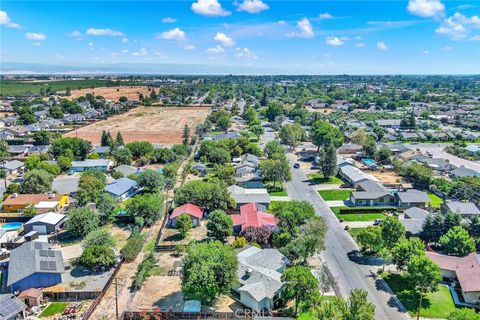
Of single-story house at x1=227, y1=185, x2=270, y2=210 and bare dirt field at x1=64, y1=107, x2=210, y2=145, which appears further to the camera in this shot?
bare dirt field at x1=64, y1=107, x2=210, y2=145

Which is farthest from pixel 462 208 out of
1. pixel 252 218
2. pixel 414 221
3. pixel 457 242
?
pixel 252 218

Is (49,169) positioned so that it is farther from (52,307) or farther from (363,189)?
(363,189)

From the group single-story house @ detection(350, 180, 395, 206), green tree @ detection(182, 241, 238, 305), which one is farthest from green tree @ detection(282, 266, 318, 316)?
single-story house @ detection(350, 180, 395, 206)

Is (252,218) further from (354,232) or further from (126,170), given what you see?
(126,170)

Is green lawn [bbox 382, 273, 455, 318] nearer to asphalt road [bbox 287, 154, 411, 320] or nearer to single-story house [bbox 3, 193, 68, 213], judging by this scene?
asphalt road [bbox 287, 154, 411, 320]

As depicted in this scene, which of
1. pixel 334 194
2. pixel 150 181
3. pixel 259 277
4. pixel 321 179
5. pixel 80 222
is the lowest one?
pixel 334 194

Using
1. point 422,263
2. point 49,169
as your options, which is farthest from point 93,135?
point 422,263
